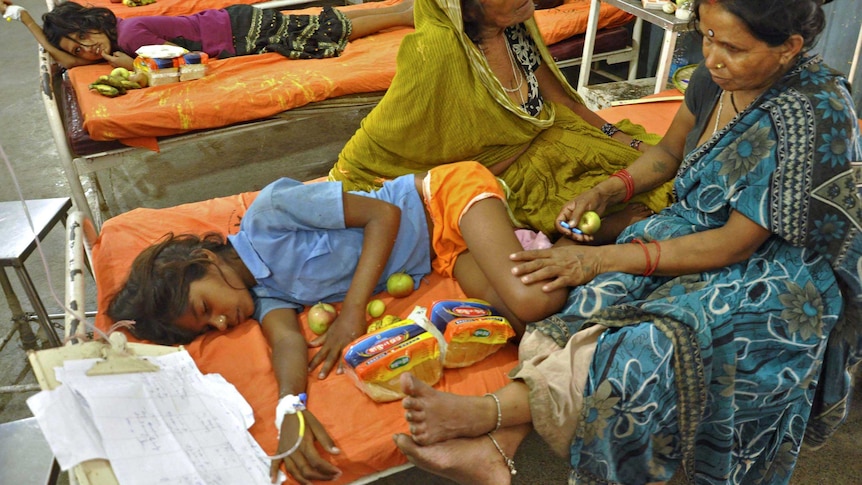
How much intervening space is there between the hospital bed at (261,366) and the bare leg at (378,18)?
1.97 meters

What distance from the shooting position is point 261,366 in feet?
5.85

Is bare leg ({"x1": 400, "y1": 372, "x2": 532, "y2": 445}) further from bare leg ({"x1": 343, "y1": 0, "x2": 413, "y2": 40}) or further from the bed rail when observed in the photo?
bare leg ({"x1": 343, "y1": 0, "x2": 413, "y2": 40})

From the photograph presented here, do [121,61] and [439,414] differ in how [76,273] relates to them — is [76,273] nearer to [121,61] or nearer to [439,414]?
[439,414]

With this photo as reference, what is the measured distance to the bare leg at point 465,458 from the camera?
1.52 metres

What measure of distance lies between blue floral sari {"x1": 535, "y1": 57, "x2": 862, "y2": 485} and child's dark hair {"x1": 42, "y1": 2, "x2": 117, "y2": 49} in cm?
302

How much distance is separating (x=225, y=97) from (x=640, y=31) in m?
2.31

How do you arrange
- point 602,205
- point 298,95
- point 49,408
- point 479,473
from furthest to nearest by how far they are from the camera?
point 298,95 < point 602,205 < point 479,473 < point 49,408

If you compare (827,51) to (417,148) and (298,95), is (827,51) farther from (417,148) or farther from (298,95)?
(298,95)

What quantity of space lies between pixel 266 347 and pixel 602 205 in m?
1.08

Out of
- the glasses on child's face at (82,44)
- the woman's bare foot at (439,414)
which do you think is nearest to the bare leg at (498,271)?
the woman's bare foot at (439,414)

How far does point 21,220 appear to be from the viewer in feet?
6.89

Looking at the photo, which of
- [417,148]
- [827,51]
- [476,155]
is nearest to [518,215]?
[476,155]

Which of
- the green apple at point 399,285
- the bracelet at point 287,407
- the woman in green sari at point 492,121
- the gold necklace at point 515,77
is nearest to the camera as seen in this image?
the bracelet at point 287,407

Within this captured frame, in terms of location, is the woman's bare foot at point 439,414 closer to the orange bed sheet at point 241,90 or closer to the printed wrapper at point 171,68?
the orange bed sheet at point 241,90
